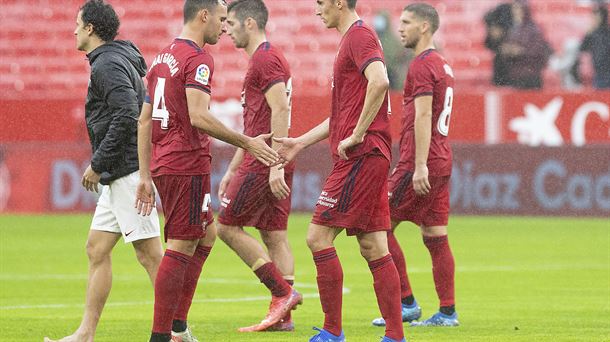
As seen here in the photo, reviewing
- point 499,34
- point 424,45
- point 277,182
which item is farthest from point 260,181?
point 499,34

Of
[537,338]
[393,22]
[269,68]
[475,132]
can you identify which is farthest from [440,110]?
[393,22]

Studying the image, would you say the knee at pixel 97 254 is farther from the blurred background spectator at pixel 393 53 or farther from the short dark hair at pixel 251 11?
the blurred background spectator at pixel 393 53

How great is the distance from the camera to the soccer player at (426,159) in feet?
34.0

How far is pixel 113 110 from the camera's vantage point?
878 centimetres

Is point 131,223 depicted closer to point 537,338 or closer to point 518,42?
point 537,338

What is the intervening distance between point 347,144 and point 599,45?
16.7 m

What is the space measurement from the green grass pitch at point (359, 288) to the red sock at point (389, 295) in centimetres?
86

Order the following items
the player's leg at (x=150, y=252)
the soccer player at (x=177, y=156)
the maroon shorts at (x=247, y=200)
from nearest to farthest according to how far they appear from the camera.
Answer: the soccer player at (x=177, y=156) < the player's leg at (x=150, y=252) < the maroon shorts at (x=247, y=200)

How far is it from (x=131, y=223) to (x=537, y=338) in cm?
281

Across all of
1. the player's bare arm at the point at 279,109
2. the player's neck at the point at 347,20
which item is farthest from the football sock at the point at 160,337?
the player's neck at the point at 347,20

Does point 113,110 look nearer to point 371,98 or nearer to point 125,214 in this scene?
point 125,214

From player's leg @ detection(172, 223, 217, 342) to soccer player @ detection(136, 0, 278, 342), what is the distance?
1.49 feet

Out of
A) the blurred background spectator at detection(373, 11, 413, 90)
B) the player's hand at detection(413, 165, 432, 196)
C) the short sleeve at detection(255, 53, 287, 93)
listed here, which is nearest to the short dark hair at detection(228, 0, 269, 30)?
the short sleeve at detection(255, 53, 287, 93)

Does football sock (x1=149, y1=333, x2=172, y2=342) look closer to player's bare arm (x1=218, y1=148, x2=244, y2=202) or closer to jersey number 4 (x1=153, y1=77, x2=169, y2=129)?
jersey number 4 (x1=153, y1=77, x2=169, y2=129)
